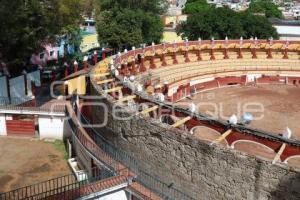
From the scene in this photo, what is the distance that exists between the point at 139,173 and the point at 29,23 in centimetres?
1526

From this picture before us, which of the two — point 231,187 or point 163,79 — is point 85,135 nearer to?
point 231,187

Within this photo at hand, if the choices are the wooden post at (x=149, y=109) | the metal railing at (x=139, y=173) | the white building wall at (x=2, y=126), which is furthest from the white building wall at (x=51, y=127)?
the wooden post at (x=149, y=109)

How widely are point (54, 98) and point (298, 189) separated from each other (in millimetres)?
21315

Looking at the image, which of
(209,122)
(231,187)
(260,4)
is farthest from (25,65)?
(260,4)

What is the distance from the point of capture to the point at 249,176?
14734 millimetres

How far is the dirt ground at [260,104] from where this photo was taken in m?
30.5

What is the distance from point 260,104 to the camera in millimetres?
35531

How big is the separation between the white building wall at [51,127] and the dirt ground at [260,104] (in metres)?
10.6

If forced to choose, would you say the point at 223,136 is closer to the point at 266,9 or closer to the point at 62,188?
the point at 62,188

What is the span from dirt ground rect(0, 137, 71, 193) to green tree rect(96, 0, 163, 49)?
2113 centimetres

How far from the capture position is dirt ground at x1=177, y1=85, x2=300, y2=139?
3052 cm

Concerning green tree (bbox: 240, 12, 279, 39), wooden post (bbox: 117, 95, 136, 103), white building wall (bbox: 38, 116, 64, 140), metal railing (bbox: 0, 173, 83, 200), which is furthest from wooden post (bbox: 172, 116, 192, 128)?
green tree (bbox: 240, 12, 279, 39)

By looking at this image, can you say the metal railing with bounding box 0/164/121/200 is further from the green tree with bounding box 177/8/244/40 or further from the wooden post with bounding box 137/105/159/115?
the green tree with bounding box 177/8/244/40

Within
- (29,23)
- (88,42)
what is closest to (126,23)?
(88,42)
